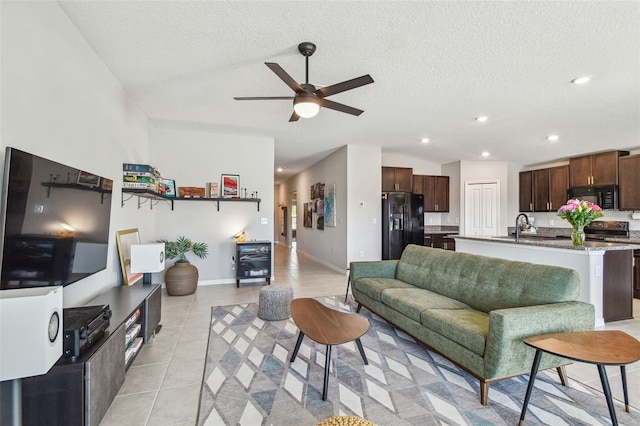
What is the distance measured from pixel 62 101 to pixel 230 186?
3.13 m

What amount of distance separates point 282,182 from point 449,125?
28.4 ft

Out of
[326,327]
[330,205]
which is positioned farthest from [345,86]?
[330,205]

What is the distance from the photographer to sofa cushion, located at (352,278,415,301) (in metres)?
3.27

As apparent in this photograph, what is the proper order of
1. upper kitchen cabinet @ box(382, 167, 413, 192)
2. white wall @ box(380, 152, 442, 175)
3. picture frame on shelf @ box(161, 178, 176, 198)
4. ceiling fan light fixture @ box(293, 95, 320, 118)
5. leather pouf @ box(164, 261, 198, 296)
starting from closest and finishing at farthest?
ceiling fan light fixture @ box(293, 95, 320, 118) < leather pouf @ box(164, 261, 198, 296) < picture frame on shelf @ box(161, 178, 176, 198) < upper kitchen cabinet @ box(382, 167, 413, 192) < white wall @ box(380, 152, 442, 175)

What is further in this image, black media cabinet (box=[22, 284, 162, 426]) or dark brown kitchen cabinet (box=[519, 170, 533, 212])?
dark brown kitchen cabinet (box=[519, 170, 533, 212])

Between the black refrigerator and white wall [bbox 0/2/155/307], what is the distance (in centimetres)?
478

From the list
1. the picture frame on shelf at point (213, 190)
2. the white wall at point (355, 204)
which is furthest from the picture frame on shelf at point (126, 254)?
the white wall at point (355, 204)

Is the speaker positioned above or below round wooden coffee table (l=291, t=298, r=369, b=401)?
above

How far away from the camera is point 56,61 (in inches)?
81.3

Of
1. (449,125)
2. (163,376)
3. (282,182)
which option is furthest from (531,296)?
(282,182)

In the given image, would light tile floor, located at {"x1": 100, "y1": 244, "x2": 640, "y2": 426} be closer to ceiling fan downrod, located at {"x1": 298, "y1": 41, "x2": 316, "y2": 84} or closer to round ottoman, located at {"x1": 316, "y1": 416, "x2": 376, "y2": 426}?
round ottoman, located at {"x1": 316, "y1": 416, "x2": 376, "y2": 426}

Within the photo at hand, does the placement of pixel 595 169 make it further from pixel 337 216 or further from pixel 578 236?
pixel 337 216

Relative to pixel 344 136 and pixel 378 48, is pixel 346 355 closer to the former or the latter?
pixel 378 48

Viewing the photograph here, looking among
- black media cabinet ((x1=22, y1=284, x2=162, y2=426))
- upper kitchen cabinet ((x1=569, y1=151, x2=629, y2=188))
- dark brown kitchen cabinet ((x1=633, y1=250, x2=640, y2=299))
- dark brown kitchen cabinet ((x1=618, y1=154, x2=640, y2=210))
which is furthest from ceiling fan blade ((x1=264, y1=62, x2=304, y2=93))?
upper kitchen cabinet ((x1=569, y1=151, x2=629, y2=188))
